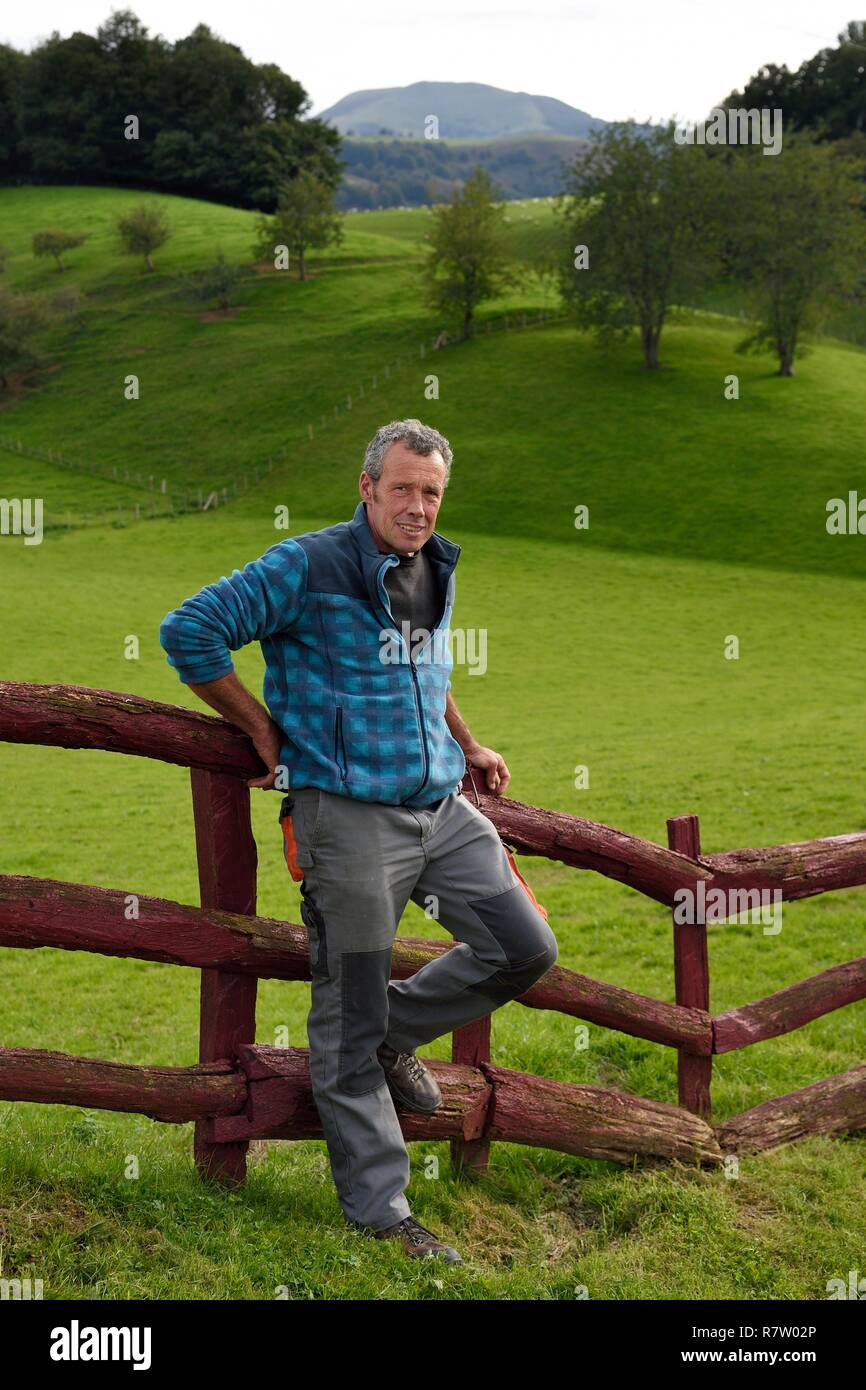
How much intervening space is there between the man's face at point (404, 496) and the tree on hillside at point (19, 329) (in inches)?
2974

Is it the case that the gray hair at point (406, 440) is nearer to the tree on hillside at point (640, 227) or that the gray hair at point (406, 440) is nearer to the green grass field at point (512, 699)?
the green grass field at point (512, 699)

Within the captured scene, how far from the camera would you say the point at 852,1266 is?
489 cm

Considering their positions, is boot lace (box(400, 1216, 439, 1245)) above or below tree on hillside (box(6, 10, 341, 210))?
below

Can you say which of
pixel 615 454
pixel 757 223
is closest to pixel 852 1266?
pixel 615 454

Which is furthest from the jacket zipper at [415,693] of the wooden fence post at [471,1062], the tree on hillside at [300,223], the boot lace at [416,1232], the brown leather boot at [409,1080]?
the tree on hillside at [300,223]

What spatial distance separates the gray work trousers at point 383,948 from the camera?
4.46 m

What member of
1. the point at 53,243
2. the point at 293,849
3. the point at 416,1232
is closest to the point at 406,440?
the point at 293,849

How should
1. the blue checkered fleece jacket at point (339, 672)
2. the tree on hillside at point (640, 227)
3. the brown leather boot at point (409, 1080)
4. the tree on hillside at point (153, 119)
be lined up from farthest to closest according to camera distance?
the tree on hillside at point (153, 119), the tree on hillside at point (640, 227), the brown leather boot at point (409, 1080), the blue checkered fleece jacket at point (339, 672)

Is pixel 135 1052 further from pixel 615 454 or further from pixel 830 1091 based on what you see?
pixel 615 454

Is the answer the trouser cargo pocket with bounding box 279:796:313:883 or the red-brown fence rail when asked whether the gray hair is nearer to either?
the red-brown fence rail

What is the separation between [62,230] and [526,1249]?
109m

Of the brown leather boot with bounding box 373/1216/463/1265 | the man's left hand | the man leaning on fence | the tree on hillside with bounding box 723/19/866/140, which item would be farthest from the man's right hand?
the tree on hillside with bounding box 723/19/866/140

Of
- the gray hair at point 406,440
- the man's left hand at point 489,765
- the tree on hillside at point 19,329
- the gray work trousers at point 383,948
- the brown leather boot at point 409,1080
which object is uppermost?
the tree on hillside at point 19,329

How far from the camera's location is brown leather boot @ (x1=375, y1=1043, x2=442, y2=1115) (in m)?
4.88
